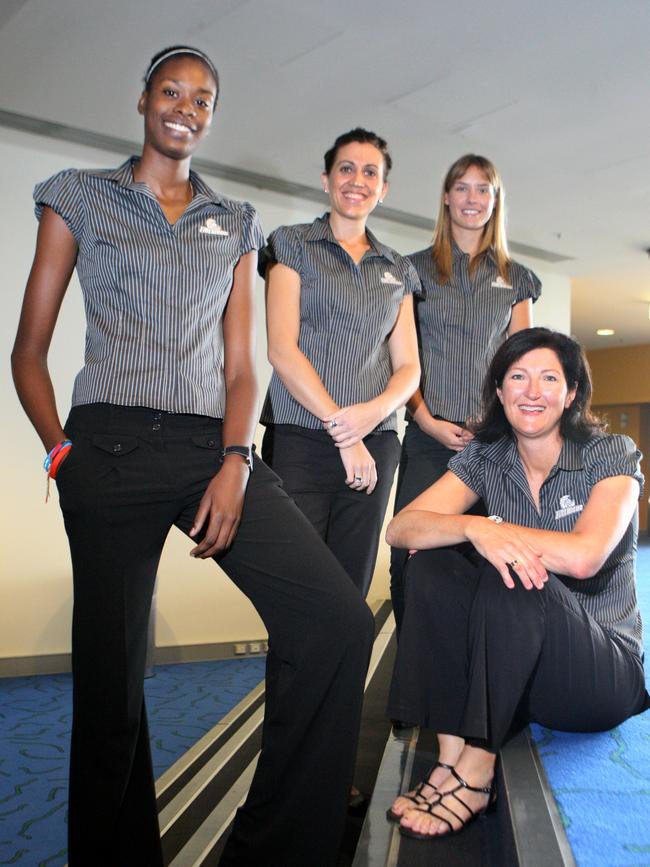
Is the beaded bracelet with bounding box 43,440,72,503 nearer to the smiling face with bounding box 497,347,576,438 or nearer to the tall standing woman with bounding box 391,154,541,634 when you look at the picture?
the smiling face with bounding box 497,347,576,438

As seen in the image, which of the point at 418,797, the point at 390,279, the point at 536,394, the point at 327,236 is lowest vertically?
the point at 418,797

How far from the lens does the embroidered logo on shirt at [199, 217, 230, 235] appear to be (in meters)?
1.72

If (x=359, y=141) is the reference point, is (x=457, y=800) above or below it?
below

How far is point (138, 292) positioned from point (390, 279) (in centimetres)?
102

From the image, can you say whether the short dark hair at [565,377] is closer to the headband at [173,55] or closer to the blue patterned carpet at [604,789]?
the blue patterned carpet at [604,789]

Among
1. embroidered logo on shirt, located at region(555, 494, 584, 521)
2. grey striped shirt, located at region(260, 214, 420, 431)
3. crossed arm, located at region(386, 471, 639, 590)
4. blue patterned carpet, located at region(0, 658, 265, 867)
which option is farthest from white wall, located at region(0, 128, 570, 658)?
embroidered logo on shirt, located at region(555, 494, 584, 521)

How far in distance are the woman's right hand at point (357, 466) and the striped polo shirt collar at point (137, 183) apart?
2.39ft

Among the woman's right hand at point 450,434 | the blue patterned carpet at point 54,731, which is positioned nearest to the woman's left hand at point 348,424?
the woman's right hand at point 450,434

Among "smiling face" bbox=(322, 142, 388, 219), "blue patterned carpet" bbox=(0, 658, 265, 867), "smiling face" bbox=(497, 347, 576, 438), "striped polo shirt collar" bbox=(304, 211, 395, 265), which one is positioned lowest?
"blue patterned carpet" bbox=(0, 658, 265, 867)

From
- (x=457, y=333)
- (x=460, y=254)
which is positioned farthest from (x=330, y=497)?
(x=460, y=254)

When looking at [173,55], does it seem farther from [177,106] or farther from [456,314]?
[456,314]

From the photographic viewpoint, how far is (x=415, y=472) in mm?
2756

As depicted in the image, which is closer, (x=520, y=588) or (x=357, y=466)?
(x=520, y=588)

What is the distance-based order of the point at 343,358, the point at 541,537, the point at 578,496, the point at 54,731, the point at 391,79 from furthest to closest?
the point at 391,79, the point at 54,731, the point at 343,358, the point at 578,496, the point at 541,537
